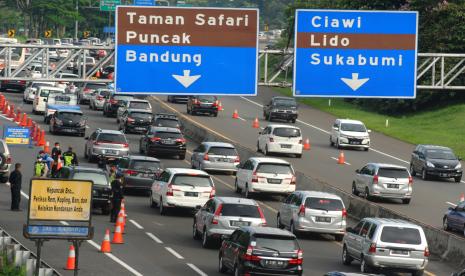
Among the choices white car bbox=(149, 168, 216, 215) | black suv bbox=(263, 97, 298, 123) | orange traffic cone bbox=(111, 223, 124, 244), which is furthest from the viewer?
black suv bbox=(263, 97, 298, 123)

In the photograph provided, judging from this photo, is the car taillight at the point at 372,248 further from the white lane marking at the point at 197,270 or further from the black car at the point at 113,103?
the black car at the point at 113,103

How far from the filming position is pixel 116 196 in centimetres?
4175

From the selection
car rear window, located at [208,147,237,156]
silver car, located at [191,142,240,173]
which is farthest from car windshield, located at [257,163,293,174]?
car rear window, located at [208,147,237,156]

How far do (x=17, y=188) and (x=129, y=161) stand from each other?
8.11 metres

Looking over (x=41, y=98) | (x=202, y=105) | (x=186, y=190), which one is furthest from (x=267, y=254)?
(x=202, y=105)

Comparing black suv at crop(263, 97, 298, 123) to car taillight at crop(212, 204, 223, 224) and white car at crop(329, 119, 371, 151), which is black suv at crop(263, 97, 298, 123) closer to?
white car at crop(329, 119, 371, 151)

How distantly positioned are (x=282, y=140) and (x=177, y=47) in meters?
30.2

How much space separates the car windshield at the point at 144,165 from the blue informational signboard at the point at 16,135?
43.6 ft

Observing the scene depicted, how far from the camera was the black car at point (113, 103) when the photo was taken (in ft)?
260

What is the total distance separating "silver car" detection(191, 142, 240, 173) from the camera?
57.2m

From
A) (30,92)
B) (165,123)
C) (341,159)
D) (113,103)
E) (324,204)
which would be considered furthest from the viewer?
(30,92)

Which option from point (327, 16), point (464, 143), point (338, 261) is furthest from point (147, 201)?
point (464, 143)

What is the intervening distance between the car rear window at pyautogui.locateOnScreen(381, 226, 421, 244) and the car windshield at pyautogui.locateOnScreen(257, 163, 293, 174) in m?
15.6

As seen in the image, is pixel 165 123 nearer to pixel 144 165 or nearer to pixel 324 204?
pixel 144 165
